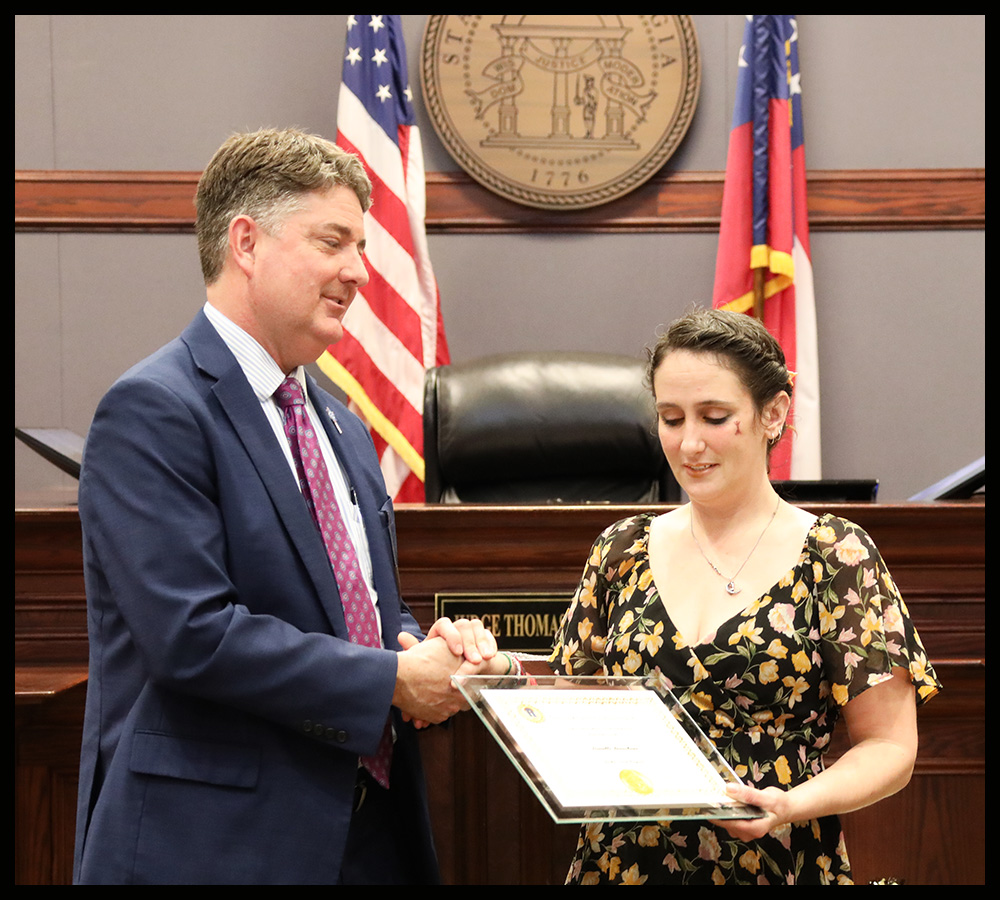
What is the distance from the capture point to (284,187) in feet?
5.25

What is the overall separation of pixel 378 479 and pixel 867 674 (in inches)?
33.3

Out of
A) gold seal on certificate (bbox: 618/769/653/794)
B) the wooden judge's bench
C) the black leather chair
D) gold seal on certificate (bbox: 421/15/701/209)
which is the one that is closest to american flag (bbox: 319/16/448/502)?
gold seal on certificate (bbox: 421/15/701/209)

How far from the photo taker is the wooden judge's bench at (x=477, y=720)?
1.95 meters

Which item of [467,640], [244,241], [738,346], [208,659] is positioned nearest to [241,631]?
[208,659]

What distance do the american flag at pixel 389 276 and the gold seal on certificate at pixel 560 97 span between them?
24 cm

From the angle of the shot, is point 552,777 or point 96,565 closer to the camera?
point 552,777

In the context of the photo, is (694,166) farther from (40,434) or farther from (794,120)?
(40,434)

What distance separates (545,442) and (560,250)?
5.21 feet

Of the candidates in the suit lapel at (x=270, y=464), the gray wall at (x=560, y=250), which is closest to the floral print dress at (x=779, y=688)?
the suit lapel at (x=270, y=464)

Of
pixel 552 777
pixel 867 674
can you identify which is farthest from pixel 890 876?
pixel 552 777

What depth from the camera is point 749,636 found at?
1503 millimetres

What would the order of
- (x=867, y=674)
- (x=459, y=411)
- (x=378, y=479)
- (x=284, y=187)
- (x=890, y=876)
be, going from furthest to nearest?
(x=459, y=411)
(x=890, y=876)
(x=378, y=479)
(x=284, y=187)
(x=867, y=674)

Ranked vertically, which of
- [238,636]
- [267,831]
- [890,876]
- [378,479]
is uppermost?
[378,479]

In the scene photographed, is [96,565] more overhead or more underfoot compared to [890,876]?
more overhead
